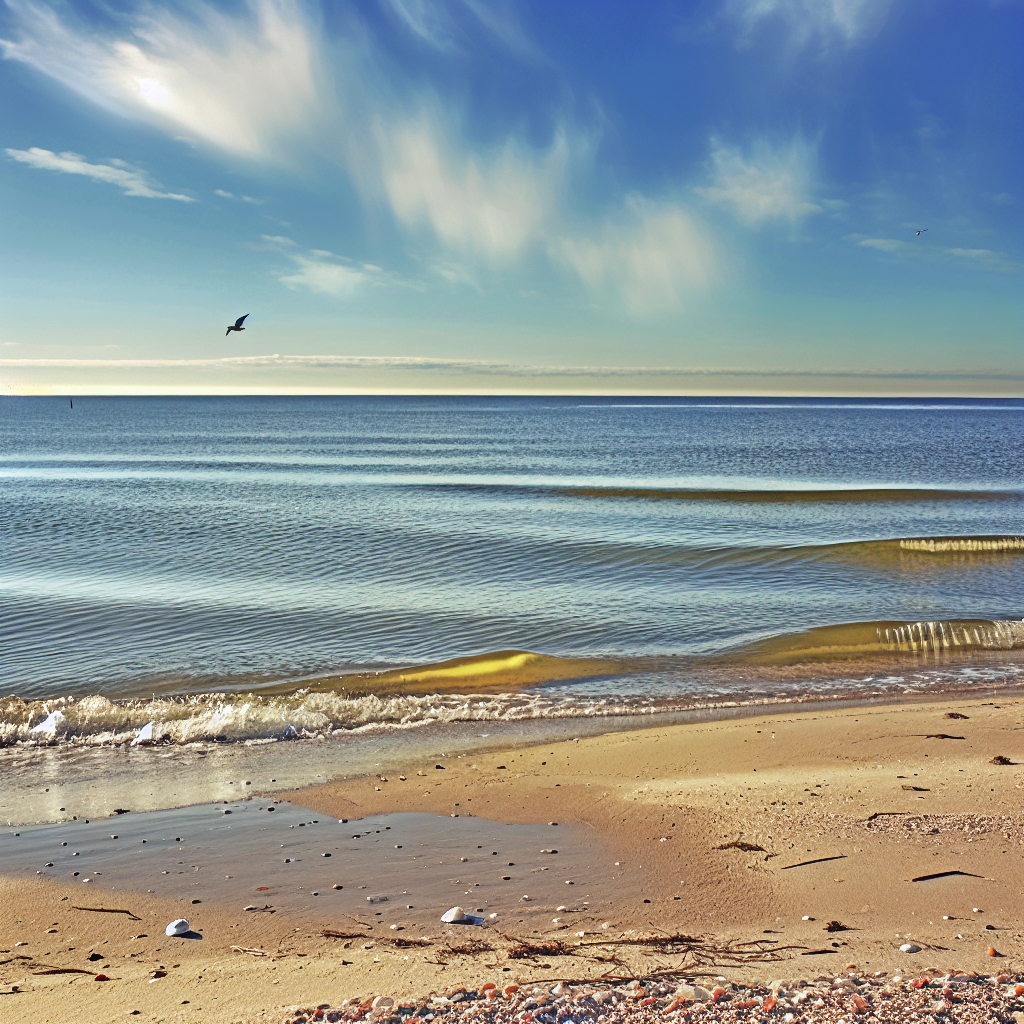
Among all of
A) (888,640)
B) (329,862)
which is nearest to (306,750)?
(329,862)

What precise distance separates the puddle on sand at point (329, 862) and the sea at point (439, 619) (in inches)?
32.9

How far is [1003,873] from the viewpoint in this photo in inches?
242

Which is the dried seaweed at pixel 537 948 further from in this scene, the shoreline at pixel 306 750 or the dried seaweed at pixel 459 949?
the shoreline at pixel 306 750

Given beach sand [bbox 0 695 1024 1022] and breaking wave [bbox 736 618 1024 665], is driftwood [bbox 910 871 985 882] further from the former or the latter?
breaking wave [bbox 736 618 1024 665]

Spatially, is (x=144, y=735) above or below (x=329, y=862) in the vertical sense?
above

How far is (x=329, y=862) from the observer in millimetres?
6930

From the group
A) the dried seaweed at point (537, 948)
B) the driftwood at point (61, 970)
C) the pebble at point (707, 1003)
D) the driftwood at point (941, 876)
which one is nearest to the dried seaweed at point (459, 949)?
the dried seaweed at point (537, 948)

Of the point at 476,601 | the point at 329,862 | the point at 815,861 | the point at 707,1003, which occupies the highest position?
the point at 476,601

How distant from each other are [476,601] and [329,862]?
10534mm

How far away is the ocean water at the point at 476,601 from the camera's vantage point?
12148 mm

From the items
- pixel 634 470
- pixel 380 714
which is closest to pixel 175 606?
pixel 380 714

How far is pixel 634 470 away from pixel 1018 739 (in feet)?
136

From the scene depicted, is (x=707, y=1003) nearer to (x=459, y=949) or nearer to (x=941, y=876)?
(x=459, y=949)

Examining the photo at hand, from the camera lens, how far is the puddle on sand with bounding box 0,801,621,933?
6152 mm
